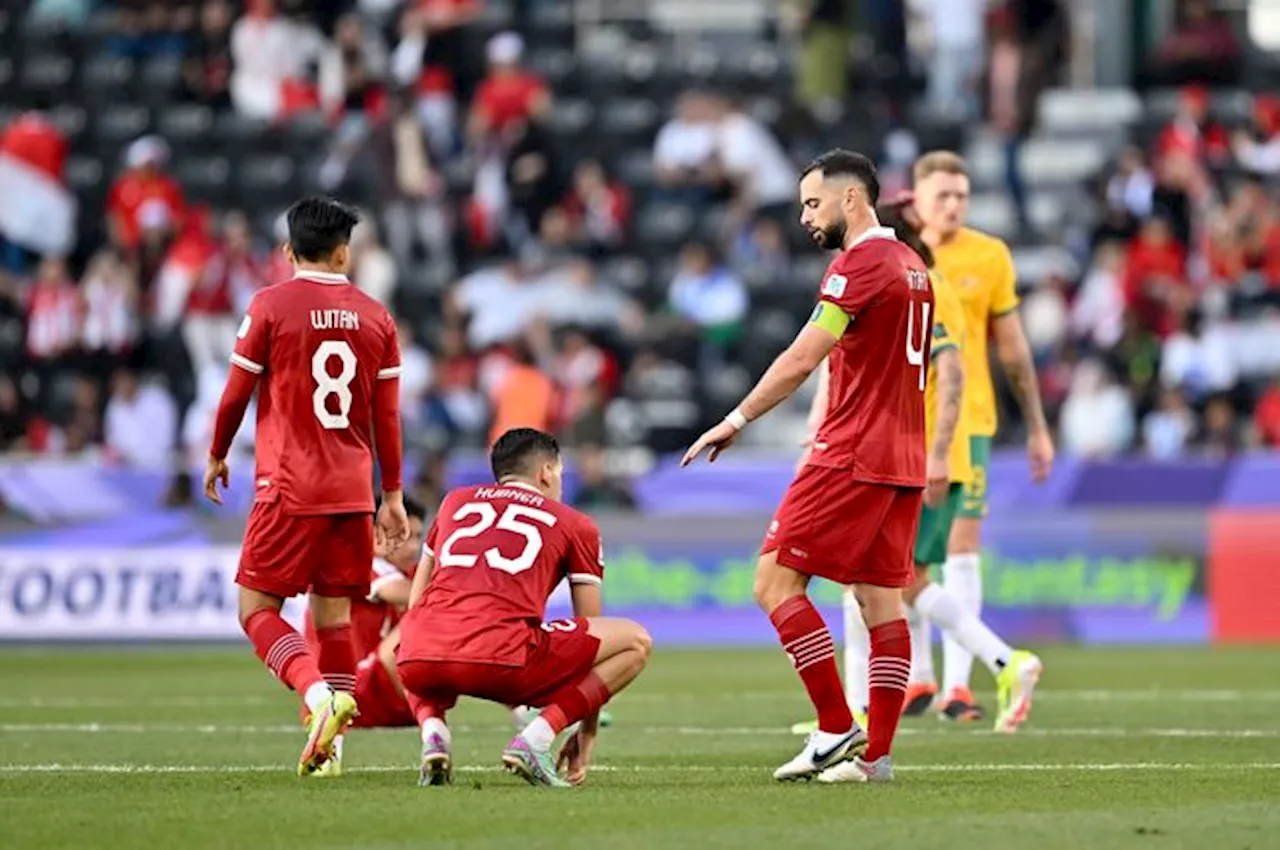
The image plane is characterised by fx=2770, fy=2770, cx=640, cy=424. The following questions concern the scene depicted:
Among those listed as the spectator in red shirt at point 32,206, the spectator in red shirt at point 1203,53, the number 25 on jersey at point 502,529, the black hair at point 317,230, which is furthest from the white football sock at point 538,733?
the spectator in red shirt at point 1203,53

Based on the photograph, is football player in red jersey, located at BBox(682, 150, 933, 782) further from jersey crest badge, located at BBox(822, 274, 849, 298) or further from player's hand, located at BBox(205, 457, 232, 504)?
player's hand, located at BBox(205, 457, 232, 504)

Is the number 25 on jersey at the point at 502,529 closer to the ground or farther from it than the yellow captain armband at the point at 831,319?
closer to the ground

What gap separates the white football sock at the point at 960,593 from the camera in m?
14.0

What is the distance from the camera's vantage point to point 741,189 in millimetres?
26594

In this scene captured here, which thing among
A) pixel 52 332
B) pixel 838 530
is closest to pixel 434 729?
pixel 838 530

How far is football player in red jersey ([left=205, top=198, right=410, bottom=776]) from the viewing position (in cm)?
1038

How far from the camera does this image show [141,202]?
27.2 meters

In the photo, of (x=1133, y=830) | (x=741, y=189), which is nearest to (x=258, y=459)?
(x=1133, y=830)

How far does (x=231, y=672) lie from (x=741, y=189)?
31.6 ft

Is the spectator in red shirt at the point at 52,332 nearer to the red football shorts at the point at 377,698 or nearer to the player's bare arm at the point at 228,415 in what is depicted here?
the red football shorts at the point at 377,698

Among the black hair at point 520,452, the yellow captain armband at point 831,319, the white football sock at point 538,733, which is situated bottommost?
the white football sock at point 538,733

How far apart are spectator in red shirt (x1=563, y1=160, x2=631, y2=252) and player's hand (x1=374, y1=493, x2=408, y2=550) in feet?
52.7

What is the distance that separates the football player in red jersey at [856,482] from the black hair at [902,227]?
2290mm

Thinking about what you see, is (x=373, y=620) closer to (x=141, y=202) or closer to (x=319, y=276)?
(x=319, y=276)
